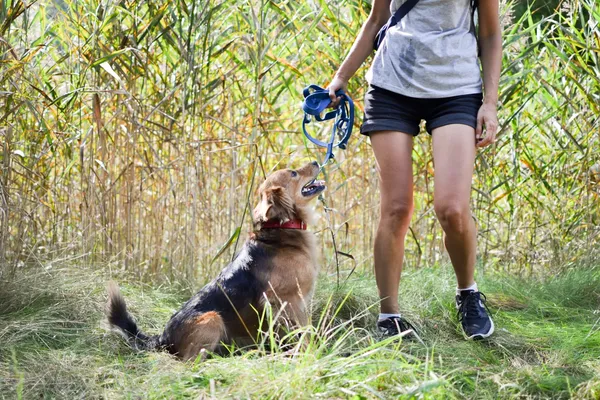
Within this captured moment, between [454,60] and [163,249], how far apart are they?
2.42 meters

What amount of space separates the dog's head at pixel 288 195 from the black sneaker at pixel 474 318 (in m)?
0.85

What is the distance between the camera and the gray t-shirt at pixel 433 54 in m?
3.15

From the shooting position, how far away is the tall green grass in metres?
4.35

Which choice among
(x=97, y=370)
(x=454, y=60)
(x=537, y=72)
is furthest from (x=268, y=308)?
(x=537, y=72)

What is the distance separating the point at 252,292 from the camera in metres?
3.31

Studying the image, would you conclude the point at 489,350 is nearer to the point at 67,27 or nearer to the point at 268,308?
the point at 268,308

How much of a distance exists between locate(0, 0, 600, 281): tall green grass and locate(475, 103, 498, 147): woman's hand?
1412 mm

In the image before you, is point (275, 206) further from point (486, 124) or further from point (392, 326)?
point (486, 124)

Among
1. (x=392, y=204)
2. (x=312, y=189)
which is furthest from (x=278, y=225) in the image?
(x=392, y=204)

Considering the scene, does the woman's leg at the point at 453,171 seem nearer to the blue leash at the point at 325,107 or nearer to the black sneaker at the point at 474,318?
the black sneaker at the point at 474,318

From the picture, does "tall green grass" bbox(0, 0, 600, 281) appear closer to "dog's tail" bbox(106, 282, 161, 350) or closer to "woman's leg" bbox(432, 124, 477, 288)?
"dog's tail" bbox(106, 282, 161, 350)

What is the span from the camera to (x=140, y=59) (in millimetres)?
4441

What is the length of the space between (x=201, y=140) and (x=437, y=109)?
188 centimetres

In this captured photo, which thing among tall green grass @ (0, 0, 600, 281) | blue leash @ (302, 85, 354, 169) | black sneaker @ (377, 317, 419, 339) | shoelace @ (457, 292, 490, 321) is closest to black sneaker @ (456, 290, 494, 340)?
shoelace @ (457, 292, 490, 321)
